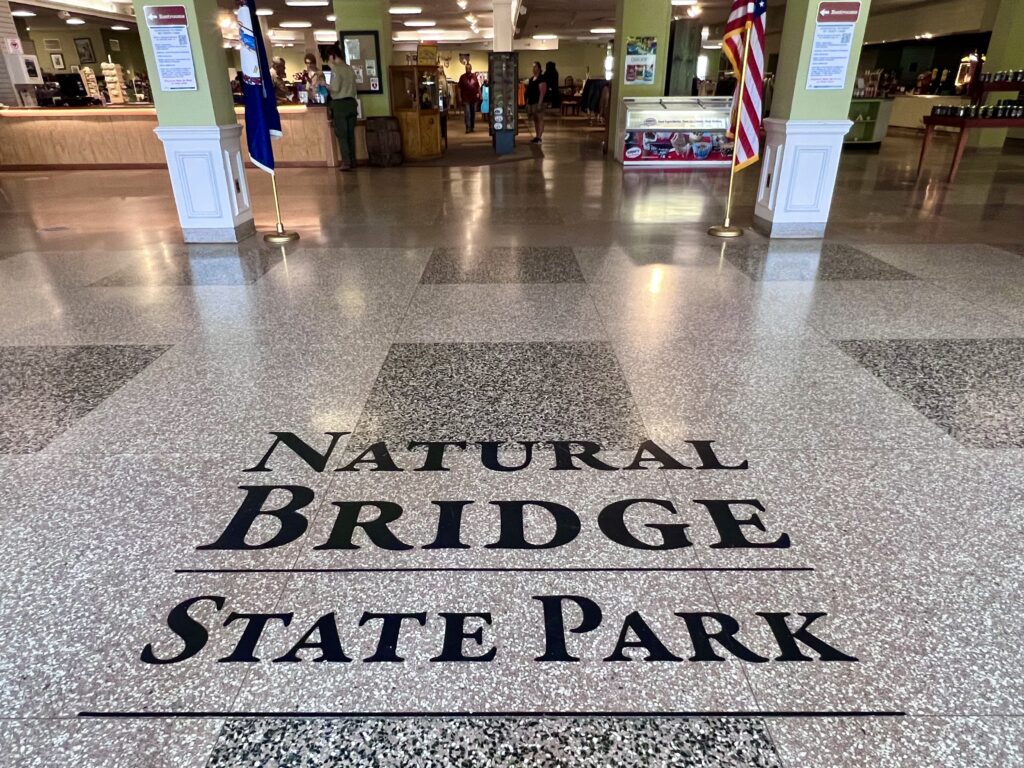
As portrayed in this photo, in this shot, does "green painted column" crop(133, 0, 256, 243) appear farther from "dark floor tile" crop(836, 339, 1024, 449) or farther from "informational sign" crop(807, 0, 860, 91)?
"dark floor tile" crop(836, 339, 1024, 449)

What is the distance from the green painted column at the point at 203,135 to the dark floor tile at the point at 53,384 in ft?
8.33

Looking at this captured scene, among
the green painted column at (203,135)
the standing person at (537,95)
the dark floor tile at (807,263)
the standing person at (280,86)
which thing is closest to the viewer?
the dark floor tile at (807,263)

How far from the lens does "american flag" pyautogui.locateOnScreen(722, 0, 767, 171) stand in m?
5.21

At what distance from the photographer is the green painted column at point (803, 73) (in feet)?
17.0

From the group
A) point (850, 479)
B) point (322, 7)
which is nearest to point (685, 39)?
point (322, 7)

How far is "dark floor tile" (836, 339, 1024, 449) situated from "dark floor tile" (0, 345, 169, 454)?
3786 mm

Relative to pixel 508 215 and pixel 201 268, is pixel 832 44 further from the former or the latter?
pixel 201 268

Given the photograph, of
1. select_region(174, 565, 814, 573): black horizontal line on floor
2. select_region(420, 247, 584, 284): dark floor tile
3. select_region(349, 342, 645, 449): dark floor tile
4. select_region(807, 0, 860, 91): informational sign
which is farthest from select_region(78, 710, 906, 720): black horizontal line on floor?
select_region(807, 0, 860, 91): informational sign

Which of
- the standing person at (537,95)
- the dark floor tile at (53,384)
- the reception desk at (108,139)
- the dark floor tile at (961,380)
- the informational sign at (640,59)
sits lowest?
the dark floor tile at (53,384)

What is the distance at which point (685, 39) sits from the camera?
13.1 metres

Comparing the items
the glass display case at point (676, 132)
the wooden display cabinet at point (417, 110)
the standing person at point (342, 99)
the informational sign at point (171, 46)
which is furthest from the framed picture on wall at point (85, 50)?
the informational sign at point (171, 46)

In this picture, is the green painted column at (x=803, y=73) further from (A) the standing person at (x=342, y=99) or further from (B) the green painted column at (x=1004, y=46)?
(B) the green painted column at (x=1004, y=46)

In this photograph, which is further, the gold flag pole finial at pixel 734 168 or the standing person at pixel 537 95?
the standing person at pixel 537 95

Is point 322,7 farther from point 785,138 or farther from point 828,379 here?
point 828,379
